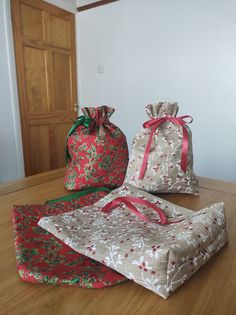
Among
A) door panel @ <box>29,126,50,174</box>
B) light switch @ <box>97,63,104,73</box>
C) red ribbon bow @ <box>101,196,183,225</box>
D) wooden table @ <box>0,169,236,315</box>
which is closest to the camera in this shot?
wooden table @ <box>0,169,236,315</box>

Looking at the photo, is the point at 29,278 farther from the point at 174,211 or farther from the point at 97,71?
the point at 97,71

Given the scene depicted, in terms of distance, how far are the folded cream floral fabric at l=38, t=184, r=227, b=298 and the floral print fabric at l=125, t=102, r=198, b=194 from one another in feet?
0.41

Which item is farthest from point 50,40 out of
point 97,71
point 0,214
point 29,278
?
point 29,278

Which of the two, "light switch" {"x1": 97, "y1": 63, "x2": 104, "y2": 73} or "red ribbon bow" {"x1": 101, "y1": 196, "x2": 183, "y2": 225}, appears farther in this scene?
"light switch" {"x1": 97, "y1": 63, "x2": 104, "y2": 73}

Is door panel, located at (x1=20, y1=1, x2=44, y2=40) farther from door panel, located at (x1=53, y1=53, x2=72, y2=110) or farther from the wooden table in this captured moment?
the wooden table

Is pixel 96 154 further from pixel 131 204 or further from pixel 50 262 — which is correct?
pixel 50 262

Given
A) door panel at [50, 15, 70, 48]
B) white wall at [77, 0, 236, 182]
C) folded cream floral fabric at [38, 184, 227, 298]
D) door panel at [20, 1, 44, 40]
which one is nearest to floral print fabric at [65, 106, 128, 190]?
folded cream floral fabric at [38, 184, 227, 298]

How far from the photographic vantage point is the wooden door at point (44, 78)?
81.5 inches

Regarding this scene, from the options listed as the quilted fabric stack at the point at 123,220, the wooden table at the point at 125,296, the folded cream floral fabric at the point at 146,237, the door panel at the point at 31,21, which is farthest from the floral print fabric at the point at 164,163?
the door panel at the point at 31,21

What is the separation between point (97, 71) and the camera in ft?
7.93

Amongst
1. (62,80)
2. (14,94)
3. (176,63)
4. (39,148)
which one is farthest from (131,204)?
(62,80)

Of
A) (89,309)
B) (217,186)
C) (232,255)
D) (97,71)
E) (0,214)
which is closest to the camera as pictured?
(89,309)

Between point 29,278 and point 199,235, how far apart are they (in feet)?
0.78

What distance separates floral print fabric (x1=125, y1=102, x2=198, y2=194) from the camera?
0.63m
